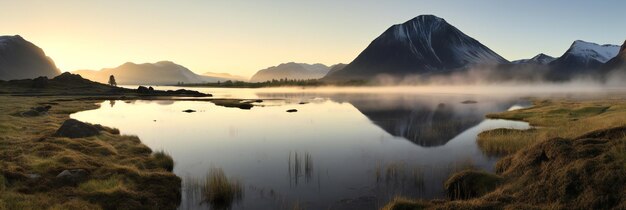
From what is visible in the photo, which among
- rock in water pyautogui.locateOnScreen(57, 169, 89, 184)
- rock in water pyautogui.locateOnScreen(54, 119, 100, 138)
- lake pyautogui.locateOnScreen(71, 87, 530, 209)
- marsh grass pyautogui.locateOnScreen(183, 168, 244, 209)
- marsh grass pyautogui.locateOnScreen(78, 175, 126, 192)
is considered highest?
rock in water pyautogui.locateOnScreen(54, 119, 100, 138)

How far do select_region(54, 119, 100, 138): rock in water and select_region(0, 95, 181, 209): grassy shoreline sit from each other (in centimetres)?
133

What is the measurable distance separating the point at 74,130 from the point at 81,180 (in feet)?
59.3

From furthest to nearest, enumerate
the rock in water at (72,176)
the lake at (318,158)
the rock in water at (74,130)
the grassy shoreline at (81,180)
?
the rock in water at (74,130) < the lake at (318,158) < the rock in water at (72,176) < the grassy shoreline at (81,180)

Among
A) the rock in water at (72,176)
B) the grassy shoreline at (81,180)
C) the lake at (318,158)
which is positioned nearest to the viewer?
the grassy shoreline at (81,180)

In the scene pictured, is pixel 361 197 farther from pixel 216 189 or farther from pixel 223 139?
pixel 223 139

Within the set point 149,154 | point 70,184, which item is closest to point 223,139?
point 149,154

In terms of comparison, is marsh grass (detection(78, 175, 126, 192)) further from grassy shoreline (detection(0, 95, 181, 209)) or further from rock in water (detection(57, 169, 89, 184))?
rock in water (detection(57, 169, 89, 184))

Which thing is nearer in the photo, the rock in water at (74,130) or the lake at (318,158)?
the lake at (318,158)

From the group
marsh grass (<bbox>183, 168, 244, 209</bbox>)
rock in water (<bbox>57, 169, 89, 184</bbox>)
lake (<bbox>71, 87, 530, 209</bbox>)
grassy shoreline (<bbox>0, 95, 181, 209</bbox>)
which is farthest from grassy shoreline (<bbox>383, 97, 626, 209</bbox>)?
rock in water (<bbox>57, 169, 89, 184</bbox>)

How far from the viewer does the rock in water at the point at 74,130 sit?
3836 centimetres

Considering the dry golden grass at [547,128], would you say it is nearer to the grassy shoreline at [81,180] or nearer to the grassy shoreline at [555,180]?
the grassy shoreline at [555,180]

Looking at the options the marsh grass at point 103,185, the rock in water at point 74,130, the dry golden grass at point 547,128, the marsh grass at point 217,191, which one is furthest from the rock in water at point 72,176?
the dry golden grass at point 547,128

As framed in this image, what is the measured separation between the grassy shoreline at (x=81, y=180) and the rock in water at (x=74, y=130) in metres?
1.33

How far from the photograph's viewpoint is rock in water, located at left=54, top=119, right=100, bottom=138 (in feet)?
126
